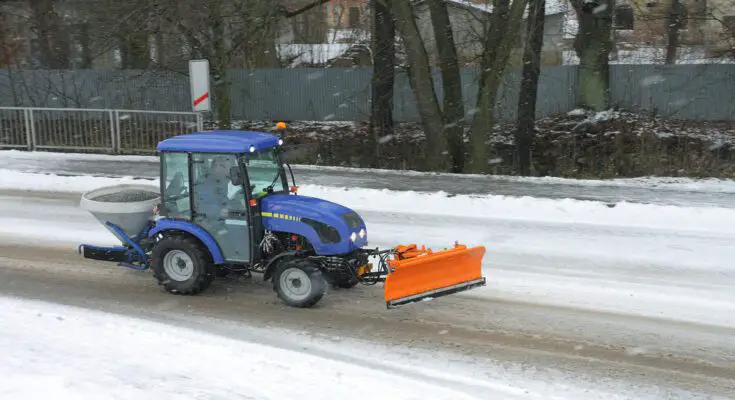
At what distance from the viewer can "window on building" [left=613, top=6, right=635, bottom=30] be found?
25.3m

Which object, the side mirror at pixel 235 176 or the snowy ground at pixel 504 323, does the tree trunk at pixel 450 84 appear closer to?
the snowy ground at pixel 504 323

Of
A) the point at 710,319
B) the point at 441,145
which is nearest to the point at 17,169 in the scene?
the point at 441,145

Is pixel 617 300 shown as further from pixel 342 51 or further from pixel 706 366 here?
pixel 342 51

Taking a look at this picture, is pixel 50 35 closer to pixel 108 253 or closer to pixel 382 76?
Result: pixel 382 76

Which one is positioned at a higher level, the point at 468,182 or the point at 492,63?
the point at 492,63

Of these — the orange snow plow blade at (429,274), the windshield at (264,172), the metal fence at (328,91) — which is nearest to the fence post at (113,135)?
the metal fence at (328,91)

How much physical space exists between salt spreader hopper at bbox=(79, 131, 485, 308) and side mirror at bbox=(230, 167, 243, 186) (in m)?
0.01

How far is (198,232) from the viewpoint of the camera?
7902 mm

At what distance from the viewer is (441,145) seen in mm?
17906

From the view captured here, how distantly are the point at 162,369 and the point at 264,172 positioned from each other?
266cm

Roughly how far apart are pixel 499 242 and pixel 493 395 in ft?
16.2

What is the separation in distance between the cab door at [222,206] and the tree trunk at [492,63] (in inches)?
392

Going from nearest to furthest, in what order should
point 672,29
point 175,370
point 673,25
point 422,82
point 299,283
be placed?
point 175,370, point 299,283, point 422,82, point 673,25, point 672,29

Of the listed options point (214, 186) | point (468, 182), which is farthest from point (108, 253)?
point (468, 182)
